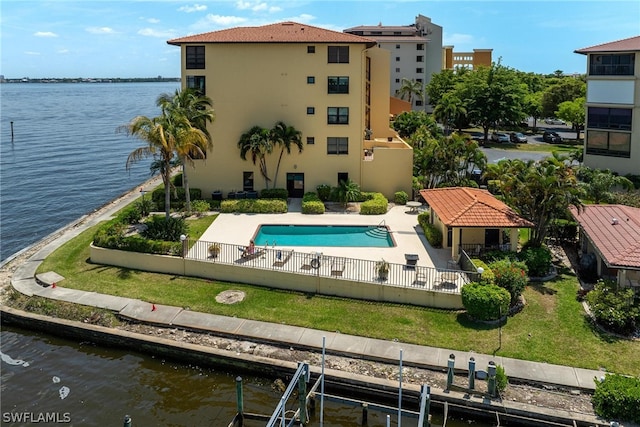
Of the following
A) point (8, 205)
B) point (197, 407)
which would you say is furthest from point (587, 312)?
point (8, 205)

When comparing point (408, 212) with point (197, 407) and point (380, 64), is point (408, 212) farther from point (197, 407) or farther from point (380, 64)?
point (197, 407)

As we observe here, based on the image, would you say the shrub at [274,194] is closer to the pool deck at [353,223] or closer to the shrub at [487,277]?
the pool deck at [353,223]

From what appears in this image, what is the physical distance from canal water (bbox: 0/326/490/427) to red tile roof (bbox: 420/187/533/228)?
35.3 feet

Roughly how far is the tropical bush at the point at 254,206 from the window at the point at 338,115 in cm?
673

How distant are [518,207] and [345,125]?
1415cm

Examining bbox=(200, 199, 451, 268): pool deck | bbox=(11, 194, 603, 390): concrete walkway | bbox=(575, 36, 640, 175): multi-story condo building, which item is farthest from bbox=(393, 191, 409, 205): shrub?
bbox=(11, 194, 603, 390): concrete walkway

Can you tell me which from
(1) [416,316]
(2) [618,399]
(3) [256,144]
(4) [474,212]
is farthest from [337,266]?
(3) [256,144]

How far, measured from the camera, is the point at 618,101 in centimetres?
3962

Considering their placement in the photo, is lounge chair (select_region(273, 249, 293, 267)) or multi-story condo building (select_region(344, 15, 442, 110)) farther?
multi-story condo building (select_region(344, 15, 442, 110))

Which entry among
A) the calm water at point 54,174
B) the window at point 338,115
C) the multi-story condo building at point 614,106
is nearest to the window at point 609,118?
the multi-story condo building at point 614,106

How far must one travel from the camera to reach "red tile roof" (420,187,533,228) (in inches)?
988

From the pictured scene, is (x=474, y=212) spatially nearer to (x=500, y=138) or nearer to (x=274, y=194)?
(x=274, y=194)

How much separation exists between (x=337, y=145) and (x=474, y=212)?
14.1m

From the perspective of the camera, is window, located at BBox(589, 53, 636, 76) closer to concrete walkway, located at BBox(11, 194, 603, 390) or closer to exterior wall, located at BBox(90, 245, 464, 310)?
exterior wall, located at BBox(90, 245, 464, 310)
